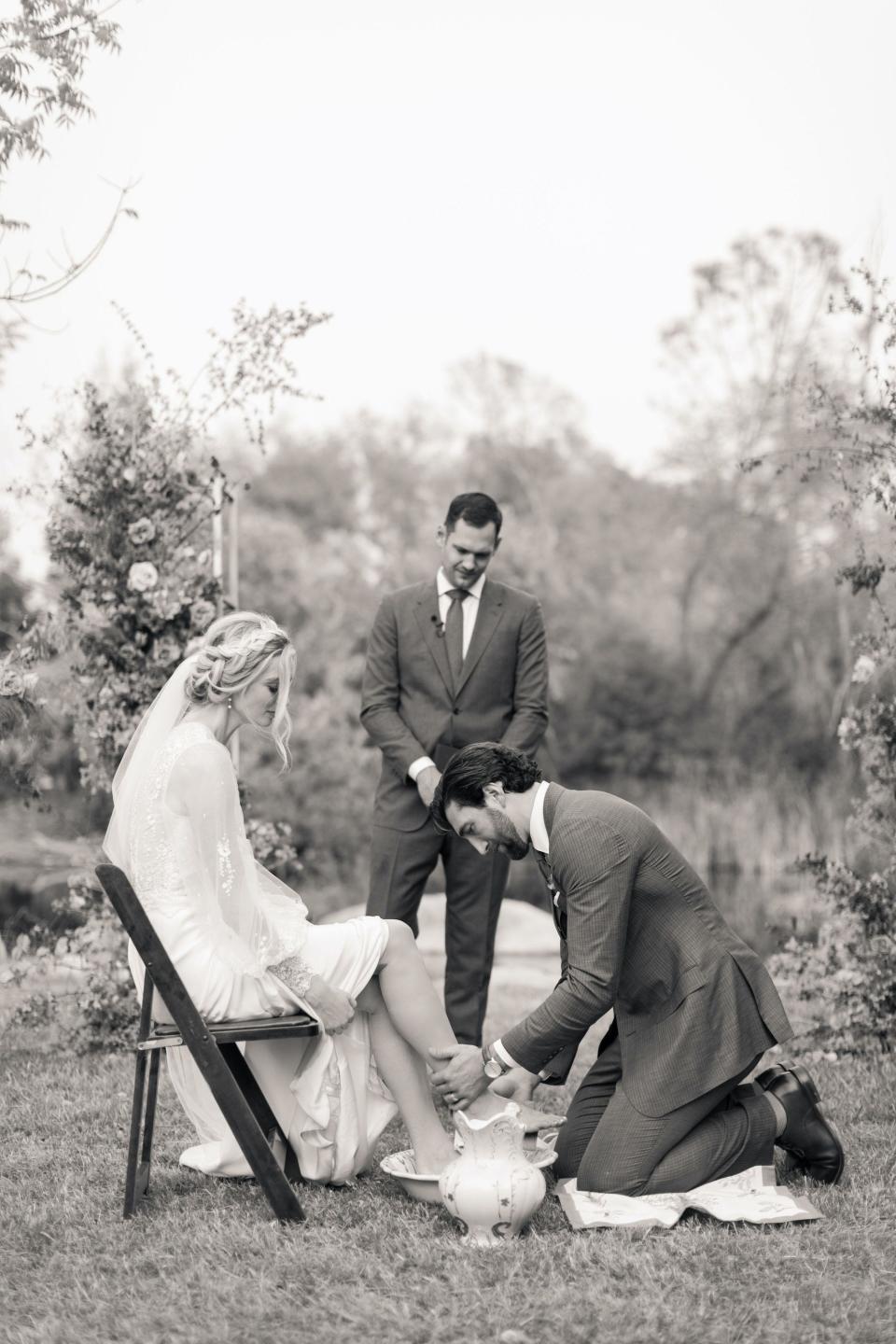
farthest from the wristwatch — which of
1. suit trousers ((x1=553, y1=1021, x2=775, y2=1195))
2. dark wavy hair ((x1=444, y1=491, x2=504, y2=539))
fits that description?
dark wavy hair ((x1=444, y1=491, x2=504, y2=539))

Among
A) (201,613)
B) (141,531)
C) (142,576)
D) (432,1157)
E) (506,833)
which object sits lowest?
(432,1157)

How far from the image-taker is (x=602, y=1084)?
14.2 feet

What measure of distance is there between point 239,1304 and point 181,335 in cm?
727

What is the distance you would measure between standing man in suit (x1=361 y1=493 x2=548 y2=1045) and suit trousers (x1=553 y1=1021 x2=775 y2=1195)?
1.53 meters

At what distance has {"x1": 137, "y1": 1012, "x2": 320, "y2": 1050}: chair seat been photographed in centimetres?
377

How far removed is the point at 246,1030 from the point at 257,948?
0.27 metres

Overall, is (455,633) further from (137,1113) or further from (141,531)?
(137,1113)

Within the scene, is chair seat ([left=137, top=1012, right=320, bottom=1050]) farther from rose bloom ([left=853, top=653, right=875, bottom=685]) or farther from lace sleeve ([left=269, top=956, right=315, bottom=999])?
rose bloom ([left=853, top=653, right=875, bottom=685])

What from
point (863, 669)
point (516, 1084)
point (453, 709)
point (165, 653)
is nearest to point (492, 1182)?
point (516, 1084)

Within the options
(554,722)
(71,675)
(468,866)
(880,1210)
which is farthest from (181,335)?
(554,722)

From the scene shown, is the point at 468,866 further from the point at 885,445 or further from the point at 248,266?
the point at 248,266

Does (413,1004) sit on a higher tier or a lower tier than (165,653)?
lower

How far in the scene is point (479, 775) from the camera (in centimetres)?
376

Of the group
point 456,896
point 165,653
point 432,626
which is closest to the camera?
point 456,896
